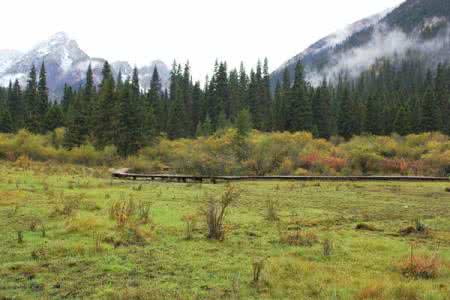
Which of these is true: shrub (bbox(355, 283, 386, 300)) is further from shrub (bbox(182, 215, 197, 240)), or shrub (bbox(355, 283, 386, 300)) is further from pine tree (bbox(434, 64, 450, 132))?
pine tree (bbox(434, 64, 450, 132))

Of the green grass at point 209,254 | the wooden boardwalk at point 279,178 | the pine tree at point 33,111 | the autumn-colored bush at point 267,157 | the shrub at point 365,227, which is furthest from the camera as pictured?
the pine tree at point 33,111

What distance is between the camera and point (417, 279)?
335 inches

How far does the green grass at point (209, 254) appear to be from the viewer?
758 centimetres

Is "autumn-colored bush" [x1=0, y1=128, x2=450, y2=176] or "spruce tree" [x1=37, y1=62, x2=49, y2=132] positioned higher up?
"spruce tree" [x1=37, y1=62, x2=49, y2=132]

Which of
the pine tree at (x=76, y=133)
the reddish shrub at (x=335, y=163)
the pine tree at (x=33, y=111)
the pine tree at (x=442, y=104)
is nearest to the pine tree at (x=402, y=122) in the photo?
the pine tree at (x=442, y=104)

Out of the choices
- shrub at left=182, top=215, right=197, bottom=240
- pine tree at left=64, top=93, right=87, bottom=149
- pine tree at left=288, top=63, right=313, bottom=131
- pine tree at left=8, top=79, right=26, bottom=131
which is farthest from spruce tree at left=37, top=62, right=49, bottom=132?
shrub at left=182, top=215, right=197, bottom=240

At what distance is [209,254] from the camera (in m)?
10.1

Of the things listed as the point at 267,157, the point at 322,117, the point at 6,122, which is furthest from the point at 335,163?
the point at 6,122

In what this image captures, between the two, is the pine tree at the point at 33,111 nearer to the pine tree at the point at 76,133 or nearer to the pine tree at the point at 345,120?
the pine tree at the point at 76,133

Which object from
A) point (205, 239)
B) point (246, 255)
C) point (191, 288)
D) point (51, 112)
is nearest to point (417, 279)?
point (246, 255)

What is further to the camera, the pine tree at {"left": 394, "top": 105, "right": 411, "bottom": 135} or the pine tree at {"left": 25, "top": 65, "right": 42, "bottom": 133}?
the pine tree at {"left": 394, "top": 105, "right": 411, "bottom": 135}

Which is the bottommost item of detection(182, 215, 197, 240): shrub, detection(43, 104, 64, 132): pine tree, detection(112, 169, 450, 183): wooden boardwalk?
detection(182, 215, 197, 240): shrub

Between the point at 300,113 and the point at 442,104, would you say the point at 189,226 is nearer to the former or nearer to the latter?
the point at 300,113

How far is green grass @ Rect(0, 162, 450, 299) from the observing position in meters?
7.58
